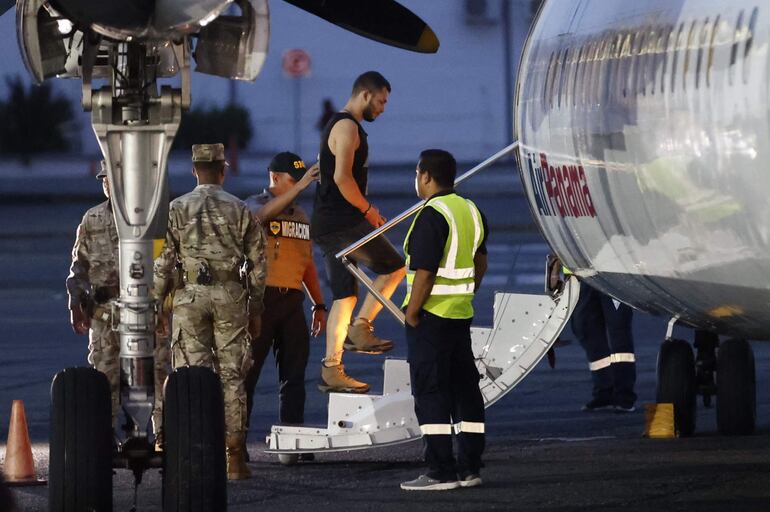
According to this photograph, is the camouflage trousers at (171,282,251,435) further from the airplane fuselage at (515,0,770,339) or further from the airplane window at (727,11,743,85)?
the airplane window at (727,11,743,85)

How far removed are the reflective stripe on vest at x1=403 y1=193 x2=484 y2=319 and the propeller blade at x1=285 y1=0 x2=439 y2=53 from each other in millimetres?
858

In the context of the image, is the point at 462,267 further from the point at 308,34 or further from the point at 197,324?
the point at 308,34

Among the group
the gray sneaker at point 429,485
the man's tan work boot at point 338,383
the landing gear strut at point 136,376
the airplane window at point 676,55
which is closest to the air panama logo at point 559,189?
the airplane window at point 676,55

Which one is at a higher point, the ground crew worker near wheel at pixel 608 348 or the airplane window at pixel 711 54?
the airplane window at pixel 711 54

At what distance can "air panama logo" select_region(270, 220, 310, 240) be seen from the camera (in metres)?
11.3

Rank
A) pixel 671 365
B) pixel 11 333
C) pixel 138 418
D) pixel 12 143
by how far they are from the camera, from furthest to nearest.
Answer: pixel 12 143
pixel 11 333
pixel 671 365
pixel 138 418

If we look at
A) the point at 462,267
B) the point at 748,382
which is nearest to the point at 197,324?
the point at 462,267

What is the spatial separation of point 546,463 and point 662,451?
2.66ft

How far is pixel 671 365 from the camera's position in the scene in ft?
38.7

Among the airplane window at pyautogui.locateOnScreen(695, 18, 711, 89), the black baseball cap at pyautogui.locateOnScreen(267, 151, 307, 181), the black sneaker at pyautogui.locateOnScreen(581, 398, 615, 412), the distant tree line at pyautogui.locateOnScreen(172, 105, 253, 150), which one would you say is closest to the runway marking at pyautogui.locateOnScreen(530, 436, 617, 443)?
the black sneaker at pyautogui.locateOnScreen(581, 398, 615, 412)

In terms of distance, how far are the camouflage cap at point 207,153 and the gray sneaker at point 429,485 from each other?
2.14 metres

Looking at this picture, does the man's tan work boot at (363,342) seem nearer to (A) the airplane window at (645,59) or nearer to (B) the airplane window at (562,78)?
(B) the airplane window at (562,78)

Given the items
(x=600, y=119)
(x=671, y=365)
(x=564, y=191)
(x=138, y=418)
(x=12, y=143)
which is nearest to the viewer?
(x=138, y=418)

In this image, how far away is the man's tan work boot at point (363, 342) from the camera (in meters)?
11.7
